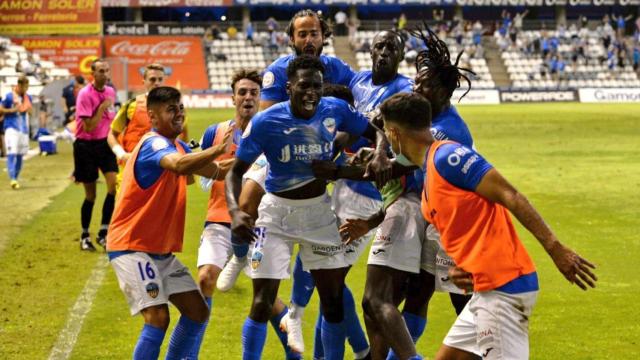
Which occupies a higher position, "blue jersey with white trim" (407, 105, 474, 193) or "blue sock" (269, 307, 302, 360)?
"blue jersey with white trim" (407, 105, 474, 193)

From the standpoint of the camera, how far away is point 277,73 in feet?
26.6

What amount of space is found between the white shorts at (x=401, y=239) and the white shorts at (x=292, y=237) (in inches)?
14.2

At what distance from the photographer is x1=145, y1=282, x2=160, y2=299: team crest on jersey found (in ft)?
22.5

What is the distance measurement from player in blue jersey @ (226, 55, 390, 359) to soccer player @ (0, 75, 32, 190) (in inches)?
587

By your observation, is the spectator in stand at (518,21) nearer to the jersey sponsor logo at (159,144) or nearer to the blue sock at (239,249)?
the blue sock at (239,249)

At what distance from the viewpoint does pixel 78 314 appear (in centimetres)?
988

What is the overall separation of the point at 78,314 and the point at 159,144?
11.8 feet

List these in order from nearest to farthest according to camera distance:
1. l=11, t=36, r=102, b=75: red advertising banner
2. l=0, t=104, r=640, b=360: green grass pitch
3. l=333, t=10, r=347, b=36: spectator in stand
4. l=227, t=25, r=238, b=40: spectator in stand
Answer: l=0, t=104, r=640, b=360: green grass pitch, l=11, t=36, r=102, b=75: red advertising banner, l=227, t=25, r=238, b=40: spectator in stand, l=333, t=10, r=347, b=36: spectator in stand

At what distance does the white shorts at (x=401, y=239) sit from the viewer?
707 centimetres

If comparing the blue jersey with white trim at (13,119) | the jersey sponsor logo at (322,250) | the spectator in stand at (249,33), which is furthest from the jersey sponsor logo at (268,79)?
the spectator in stand at (249,33)

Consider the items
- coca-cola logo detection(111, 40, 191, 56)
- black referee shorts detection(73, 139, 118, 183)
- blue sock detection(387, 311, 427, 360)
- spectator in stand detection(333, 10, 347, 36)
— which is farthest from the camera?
spectator in stand detection(333, 10, 347, 36)

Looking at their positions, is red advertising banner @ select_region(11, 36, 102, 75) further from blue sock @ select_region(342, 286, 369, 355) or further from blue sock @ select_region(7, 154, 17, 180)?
blue sock @ select_region(342, 286, 369, 355)

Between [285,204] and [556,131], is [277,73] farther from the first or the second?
[556,131]

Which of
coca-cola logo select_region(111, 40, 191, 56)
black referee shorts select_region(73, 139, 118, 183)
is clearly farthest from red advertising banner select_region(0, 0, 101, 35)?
black referee shorts select_region(73, 139, 118, 183)
